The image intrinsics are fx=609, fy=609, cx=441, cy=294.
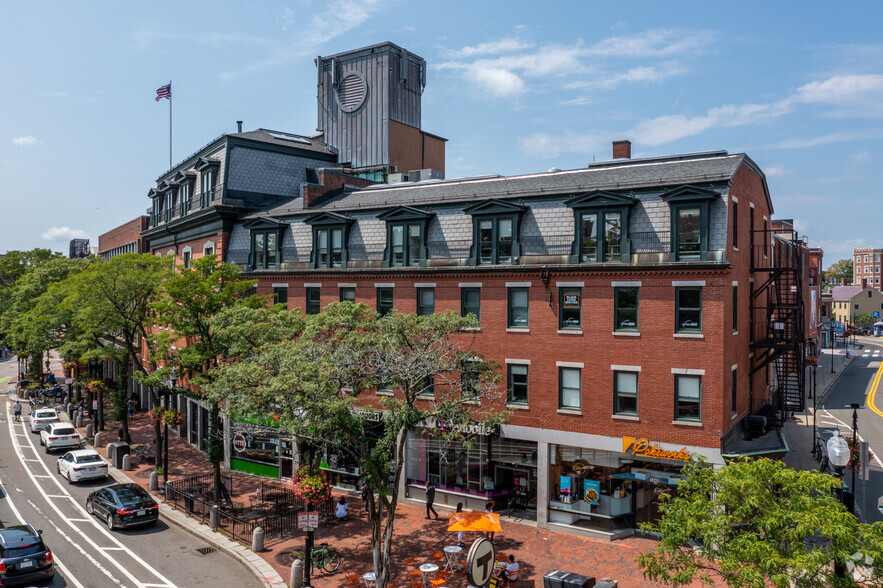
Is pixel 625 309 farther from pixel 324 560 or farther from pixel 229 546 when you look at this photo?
pixel 229 546

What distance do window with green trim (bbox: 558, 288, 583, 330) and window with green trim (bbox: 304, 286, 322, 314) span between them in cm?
1337

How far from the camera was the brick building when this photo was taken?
A: 22.3 m

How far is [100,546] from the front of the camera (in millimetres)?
22547

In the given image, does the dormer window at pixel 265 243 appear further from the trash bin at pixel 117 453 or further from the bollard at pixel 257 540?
the bollard at pixel 257 540

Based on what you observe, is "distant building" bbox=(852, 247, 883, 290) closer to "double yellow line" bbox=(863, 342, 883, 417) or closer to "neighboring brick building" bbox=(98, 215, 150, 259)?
"double yellow line" bbox=(863, 342, 883, 417)

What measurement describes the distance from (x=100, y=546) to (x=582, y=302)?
20.4 metres

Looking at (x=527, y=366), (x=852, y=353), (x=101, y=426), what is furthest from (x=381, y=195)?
(x=852, y=353)

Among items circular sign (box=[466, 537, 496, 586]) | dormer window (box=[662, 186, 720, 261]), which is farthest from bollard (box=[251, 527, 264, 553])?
dormer window (box=[662, 186, 720, 261])

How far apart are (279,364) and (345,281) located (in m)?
11.5

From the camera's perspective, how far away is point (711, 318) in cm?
2172

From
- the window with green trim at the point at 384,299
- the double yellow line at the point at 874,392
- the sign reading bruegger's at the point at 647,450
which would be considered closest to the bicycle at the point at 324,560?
the sign reading bruegger's at the point at 647,450

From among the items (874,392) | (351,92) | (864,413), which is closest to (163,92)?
(351,92)

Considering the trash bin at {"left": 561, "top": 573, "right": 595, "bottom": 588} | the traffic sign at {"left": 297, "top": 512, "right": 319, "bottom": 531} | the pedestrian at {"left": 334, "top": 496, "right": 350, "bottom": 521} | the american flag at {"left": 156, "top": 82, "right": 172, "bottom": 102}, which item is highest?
the american flag at {"left": 156, "top": 82, "right": 172, "bottom": 102}

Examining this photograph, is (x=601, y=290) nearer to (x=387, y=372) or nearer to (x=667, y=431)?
(x=667, y=431)
